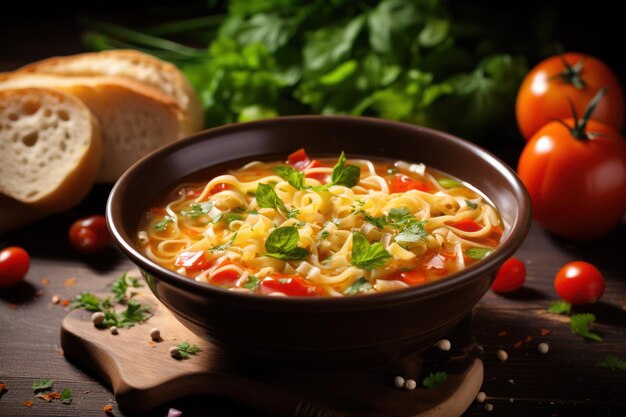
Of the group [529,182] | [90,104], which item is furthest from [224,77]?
[529,182]

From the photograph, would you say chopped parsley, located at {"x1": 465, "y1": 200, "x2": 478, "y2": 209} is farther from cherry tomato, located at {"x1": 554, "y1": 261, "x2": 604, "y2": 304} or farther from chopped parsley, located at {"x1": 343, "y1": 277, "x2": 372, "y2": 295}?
chopped parsley, located at {"x1": 343, "y1": 277, "x2": 372, "y2": 295}

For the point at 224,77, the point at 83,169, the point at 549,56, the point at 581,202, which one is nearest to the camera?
the point at 581,202

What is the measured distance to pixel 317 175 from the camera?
15.9 feet

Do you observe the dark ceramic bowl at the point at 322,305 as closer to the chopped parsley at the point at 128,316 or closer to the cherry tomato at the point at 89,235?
the chopped parsley at the point at 128,316

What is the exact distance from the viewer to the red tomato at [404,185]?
4742mm

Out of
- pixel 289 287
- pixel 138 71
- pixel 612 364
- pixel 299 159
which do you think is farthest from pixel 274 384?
pixel 138 71

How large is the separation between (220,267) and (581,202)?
276cm

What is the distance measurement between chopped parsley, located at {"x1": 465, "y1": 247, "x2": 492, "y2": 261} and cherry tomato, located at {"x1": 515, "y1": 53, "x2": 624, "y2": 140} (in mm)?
2434

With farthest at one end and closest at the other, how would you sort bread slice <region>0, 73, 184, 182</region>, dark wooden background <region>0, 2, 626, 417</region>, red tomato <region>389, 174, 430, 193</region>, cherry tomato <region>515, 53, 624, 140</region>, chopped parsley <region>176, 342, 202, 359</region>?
cherry tomato <region>515, 53, 624, 140</region>, bread slice <region>0, 73, 184, 182</region>, red tomato <region>389, 174, 430, 193</region>, chopped parsley <region>176, 342, 202, 359</region>, dark wooden background <region>0, 2, 626, 417</region>

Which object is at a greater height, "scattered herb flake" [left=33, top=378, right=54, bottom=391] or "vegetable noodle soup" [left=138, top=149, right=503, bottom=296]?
"vegetable noodle soup" [left=138, top=149, right=503, bottom=296]

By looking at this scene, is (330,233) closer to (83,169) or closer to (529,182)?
(529,182)

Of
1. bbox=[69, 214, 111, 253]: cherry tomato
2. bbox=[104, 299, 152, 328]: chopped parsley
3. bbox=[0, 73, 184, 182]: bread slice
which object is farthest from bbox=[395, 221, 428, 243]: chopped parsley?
bbox=[0, 73, 184, 182]: bread slice

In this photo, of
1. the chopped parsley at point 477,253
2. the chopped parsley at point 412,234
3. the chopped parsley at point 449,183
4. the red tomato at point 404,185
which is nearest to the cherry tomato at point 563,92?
the chopped parsley at point 449,183

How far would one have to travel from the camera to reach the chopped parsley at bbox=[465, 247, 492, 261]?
4066 millimetres
